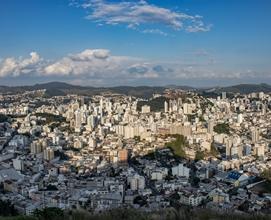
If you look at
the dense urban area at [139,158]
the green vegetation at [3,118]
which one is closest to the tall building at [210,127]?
the dense urban area at [139,158]

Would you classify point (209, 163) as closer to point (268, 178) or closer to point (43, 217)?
point (268, 178)

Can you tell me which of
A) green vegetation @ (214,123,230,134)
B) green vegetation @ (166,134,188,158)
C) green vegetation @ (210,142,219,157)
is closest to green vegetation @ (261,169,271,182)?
green vegetation @ (166,134,188,158)

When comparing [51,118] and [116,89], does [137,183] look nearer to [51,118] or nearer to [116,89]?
[51,118]

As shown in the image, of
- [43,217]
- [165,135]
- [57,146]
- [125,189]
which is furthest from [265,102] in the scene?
[43,217]

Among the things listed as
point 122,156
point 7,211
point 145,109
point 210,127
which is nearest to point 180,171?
point 122,156

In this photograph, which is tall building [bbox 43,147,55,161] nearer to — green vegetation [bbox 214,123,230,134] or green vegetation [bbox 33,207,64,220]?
green vegetation [bbox 214,123,230,134]

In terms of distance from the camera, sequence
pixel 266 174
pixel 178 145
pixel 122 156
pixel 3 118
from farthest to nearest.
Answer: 1. pixel 3 118
2. pixel 178 145
3. pixel 122 156
4. pixel 266 174
